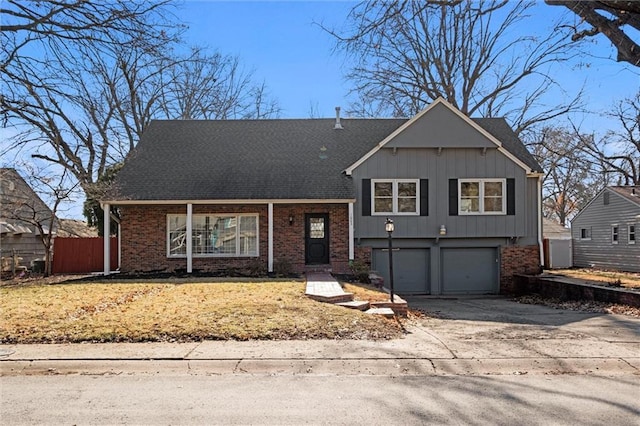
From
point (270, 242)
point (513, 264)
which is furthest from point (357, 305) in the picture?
point (513, 264)

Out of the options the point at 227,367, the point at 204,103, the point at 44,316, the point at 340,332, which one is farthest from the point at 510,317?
the point at 204,103

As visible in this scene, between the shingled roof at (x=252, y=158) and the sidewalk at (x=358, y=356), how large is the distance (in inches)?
411

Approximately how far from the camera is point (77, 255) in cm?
2050

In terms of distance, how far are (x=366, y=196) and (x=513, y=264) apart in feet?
19.9

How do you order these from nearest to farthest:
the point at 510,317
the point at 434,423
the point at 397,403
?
the point at 434,423 → the point at 397,403 → the point at 510,317

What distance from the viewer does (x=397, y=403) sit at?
5230 mm

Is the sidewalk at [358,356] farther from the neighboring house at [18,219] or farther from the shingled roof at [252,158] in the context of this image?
the neighboring house at [18,219]

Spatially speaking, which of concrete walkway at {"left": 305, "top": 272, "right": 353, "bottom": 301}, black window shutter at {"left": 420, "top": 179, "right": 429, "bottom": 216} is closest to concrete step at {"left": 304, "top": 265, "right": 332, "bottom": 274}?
concrete walkway at {"left": 305, "top": 272, "right": 353, "bottom": 301}

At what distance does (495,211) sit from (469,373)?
44.1 feet

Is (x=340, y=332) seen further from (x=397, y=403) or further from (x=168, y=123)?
→ (x=168, y=123)

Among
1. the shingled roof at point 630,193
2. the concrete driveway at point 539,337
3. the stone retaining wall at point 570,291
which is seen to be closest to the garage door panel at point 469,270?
the stone retaining wall at point 570,291

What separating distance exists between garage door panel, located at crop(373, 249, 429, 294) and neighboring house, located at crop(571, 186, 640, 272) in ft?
40.6

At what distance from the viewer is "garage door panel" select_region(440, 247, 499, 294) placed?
19.2 meters

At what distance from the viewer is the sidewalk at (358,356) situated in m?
6.54
